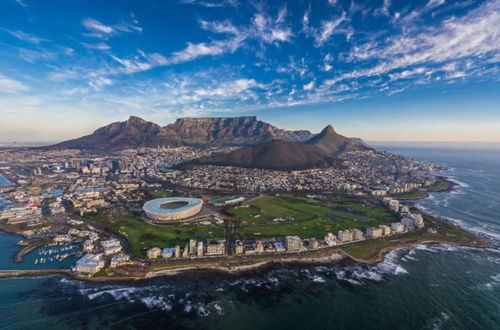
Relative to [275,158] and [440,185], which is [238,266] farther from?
[275,158]

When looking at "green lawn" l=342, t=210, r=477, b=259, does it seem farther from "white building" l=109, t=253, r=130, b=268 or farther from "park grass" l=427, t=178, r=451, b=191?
"park grass" l=427, t=178, r=451, b=191

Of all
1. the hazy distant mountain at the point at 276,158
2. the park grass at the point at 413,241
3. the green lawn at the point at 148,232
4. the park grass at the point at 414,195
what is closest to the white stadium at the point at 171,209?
the green lawn at the point at 148,232

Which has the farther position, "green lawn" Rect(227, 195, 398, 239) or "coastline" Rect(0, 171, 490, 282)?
"green lawn" Rect(227, 195, 398, 239)

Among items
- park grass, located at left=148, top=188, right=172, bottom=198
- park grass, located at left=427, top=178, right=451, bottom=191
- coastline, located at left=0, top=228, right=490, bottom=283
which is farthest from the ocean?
park grass, located at left=427, top=178, right=451, bottom=191

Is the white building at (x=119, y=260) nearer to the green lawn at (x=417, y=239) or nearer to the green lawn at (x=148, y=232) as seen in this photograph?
the green lawn at (x=148, y=232)

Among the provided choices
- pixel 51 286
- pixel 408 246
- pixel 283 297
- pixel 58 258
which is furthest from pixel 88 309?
pixel 408 246

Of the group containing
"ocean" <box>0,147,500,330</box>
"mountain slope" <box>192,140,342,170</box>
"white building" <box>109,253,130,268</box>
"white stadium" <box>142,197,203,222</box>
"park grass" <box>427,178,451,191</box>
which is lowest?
"ocean" <box>0,147,500,330</box>
